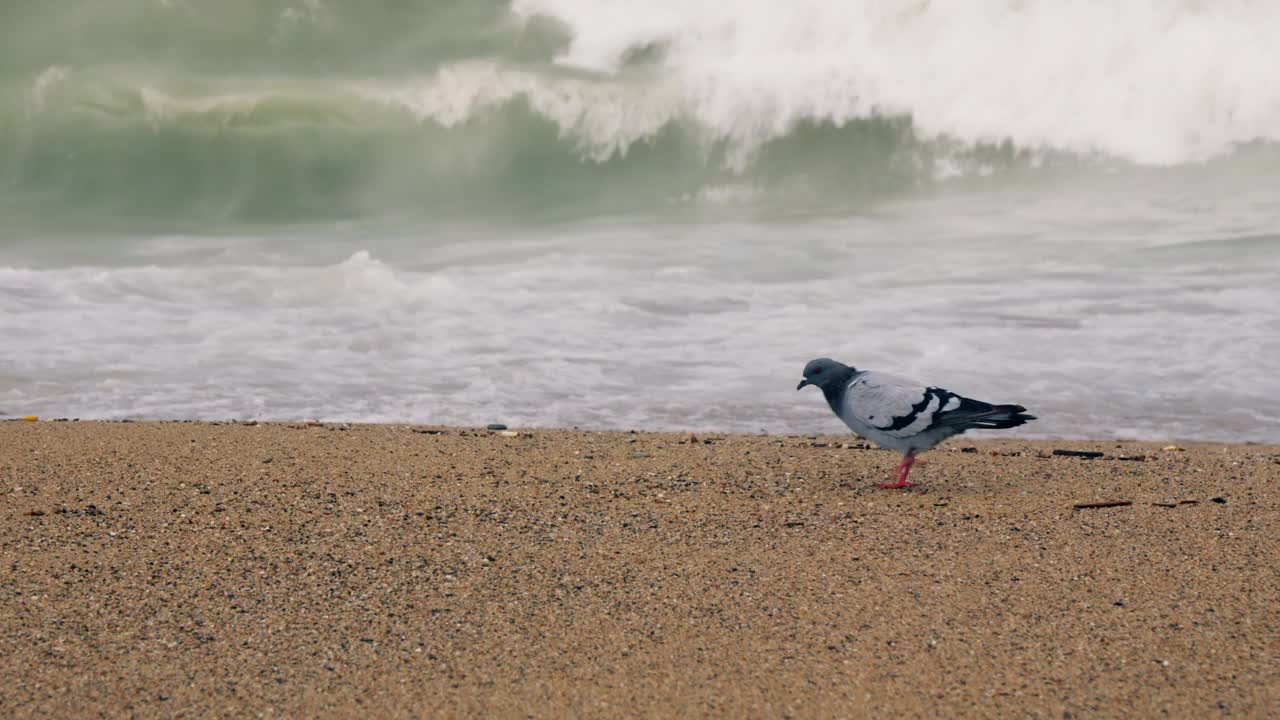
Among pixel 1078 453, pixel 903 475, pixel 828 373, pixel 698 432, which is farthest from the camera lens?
pixel 698 432

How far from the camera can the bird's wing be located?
586 cm

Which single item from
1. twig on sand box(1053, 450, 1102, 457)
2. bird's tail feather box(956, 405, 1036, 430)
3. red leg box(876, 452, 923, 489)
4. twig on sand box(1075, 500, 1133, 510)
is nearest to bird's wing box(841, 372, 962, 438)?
bird's tail feather box(956, 405, 1036, 430)

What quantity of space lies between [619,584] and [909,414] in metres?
2.28

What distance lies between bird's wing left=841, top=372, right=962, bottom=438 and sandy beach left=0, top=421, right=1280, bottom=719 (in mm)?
389

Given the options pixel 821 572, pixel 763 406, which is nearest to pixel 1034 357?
pixel 763 406

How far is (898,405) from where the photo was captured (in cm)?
587

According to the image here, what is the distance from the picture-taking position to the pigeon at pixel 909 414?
5.86 metres

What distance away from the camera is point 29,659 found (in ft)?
11.5

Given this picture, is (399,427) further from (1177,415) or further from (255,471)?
(1177,415)

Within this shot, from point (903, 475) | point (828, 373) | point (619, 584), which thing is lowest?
point (619, 584)

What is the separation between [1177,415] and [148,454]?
8086mm

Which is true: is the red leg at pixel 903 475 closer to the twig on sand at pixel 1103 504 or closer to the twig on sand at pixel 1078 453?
the twig on sand at pixel 1103 504

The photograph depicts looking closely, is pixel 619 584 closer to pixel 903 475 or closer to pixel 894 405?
Answer: pixel 894 405

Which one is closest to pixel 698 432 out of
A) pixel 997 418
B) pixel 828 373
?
pixel 828 373
